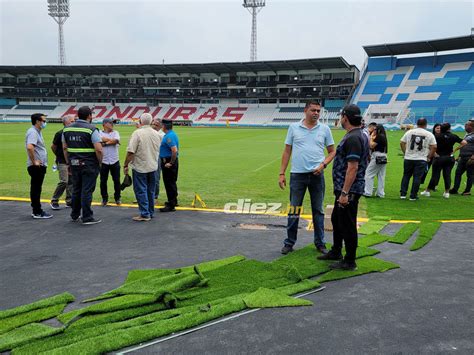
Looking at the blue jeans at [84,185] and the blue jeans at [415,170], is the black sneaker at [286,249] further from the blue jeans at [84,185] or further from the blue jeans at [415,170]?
the blue jeans at [415,170]

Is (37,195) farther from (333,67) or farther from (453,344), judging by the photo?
(333,67)

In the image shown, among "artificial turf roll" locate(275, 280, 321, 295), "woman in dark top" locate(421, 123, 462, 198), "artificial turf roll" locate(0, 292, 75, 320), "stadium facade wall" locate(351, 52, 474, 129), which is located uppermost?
"stadium facade wall" locate(351, 52, 474, 129)

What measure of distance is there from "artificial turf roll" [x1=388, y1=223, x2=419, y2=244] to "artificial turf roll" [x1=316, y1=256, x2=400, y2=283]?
89cm

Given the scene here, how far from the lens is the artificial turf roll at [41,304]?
10.3ft

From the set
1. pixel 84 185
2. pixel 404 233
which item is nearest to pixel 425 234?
pixel 404 233

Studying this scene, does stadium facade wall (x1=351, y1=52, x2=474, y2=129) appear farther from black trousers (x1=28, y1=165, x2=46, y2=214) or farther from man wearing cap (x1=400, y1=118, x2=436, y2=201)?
black trousers (x1=28, y1=165, x2=46, y2=214)

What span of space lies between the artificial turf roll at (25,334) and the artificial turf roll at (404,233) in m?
4.41

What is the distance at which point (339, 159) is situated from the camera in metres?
4.24

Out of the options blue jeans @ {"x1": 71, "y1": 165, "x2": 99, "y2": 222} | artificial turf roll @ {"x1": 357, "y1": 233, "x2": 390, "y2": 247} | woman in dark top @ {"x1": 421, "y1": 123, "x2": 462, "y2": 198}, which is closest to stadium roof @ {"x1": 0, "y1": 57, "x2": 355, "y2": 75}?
woman in dark top @ {"x1": 421, "y1": 123, "x2": 462, "y2": 198}

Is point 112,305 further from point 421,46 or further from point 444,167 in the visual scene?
point 421,46

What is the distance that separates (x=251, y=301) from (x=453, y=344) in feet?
5.29

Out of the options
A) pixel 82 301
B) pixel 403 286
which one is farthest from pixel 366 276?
pixel 82 301

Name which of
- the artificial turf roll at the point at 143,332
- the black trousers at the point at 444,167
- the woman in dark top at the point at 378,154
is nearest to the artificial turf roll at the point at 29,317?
the artificial turf roll at the point at 143,332

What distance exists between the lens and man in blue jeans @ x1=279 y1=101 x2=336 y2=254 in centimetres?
468
